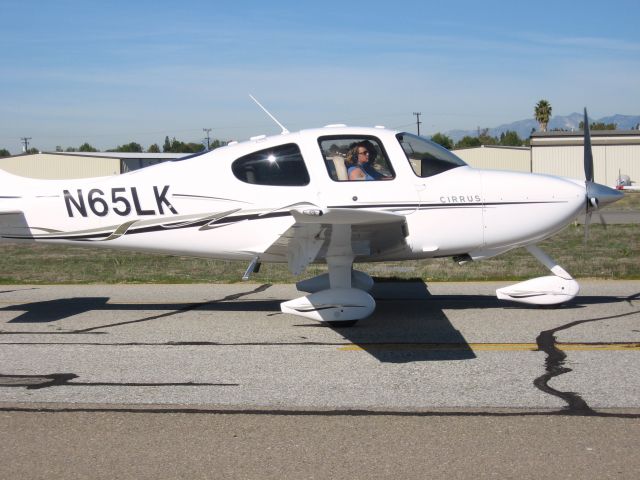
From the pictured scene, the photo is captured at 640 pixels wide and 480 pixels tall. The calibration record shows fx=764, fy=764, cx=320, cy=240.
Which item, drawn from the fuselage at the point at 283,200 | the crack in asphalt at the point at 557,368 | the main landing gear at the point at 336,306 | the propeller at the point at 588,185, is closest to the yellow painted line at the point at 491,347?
the crack in asphalt at the point at 557,368

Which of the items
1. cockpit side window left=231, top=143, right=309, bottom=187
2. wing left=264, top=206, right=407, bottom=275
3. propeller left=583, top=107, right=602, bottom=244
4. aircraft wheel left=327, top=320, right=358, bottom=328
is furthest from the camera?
propeller left=583, top=107, right=602, bottom=244

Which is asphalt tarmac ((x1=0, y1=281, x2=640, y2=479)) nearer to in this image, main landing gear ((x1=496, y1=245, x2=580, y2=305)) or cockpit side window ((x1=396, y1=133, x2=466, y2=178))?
main landing gear ((x1=496, y1=245, x2=580, y2=305))

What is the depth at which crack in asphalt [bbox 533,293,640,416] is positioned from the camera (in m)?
5.61

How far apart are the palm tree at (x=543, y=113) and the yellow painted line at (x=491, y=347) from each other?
3356 inches

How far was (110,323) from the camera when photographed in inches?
372

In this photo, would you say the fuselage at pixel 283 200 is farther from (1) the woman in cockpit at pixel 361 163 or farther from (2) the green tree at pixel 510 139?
(2) the green tree at pixel 510 139

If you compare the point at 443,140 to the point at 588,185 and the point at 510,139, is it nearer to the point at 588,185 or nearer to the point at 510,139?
the point at 510,139

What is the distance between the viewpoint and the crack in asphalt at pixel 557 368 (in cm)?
561

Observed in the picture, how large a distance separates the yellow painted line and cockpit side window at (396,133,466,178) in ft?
7.36

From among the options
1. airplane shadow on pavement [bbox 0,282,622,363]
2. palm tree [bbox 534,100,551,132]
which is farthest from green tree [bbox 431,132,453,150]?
airplane shadow on pavement [bbox 0,282,622,363]

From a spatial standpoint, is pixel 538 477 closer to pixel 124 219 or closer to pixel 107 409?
pixel 107 409

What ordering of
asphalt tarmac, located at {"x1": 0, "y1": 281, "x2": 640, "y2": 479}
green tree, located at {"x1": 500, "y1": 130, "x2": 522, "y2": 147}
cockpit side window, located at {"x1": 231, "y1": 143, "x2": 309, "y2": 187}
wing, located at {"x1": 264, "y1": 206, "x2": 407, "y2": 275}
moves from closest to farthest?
1. asphalt tarmac, located at {"x1": 0, "y1": 281, "x2": 640, "y2": 479}
2. wing, located at {"x1": 264, "y1": 206, "x2": 407, "y2": 275}
3. cockpit side window, located at {"x1": 231, "y1": 143, "x2": 309, "y2": 187}
4. green tree, located at {"x1": 500, "y1": 130, "x2": 522, "y2": 147}

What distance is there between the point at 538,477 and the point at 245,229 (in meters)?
5.57

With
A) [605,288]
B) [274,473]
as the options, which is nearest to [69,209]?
[274,473]
